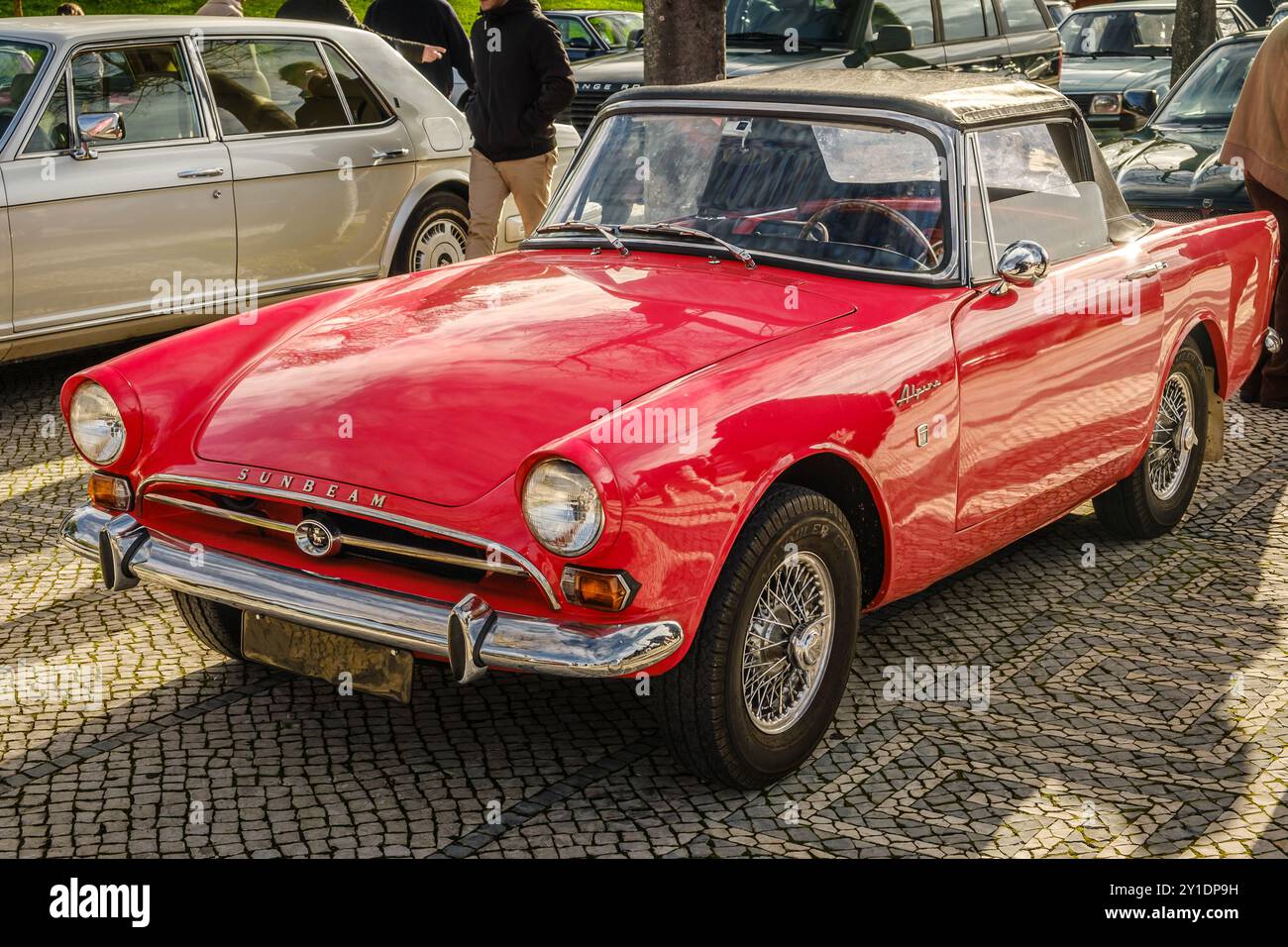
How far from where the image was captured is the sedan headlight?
1472 cm

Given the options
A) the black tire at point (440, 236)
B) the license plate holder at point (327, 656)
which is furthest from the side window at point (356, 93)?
the license plate holder at point (327, 656)

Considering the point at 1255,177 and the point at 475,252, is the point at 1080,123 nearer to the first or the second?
the point at 1255,177

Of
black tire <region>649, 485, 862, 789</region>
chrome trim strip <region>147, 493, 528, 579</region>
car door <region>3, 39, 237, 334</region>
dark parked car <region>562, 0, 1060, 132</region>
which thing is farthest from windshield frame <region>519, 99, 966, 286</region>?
dark parked car <region>562, 0, 1060, 132</region>

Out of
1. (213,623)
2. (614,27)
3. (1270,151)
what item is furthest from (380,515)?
(614,27)

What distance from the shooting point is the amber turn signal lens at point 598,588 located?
3.47m

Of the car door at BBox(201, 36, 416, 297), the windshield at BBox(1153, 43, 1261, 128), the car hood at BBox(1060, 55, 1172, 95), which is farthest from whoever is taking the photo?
the car hood at BBox(1060, 55, 1172, 95)

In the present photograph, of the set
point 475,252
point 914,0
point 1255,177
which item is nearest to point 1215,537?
point 1255,177

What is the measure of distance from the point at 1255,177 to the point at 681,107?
150 inches

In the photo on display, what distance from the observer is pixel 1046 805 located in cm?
388

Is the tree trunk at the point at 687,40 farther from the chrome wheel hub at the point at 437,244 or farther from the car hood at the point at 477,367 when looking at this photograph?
the car hood at the point at 477,367

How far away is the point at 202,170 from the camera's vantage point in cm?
772

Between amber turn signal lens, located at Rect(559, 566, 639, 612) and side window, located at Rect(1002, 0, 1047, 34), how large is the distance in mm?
10818

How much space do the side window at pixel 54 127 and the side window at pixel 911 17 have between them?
21.2 ft

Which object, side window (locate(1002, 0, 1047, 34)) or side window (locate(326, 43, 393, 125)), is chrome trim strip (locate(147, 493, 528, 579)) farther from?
side window (locate(1002, 0, 1047, 34))
